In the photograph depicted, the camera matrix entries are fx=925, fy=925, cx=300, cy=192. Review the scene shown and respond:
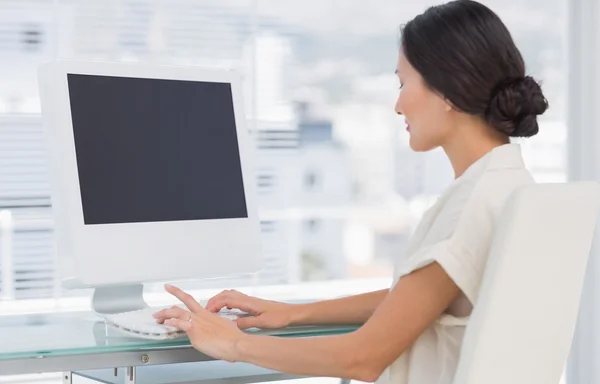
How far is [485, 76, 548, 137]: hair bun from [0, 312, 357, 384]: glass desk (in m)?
0.52

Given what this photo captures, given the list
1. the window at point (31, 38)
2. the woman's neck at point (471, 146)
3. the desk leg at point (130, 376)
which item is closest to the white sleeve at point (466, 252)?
the woman's neck at point (471, 146)

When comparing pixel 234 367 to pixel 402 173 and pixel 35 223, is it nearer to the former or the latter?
pixel 35 223

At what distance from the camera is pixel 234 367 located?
193 cm

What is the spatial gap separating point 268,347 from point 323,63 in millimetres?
3273

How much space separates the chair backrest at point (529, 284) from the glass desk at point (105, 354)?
0.50 m

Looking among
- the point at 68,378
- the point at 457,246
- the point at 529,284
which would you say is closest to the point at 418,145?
the point at 457,246

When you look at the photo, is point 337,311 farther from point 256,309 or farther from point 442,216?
point 442,216

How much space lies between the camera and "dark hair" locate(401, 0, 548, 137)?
148 cm

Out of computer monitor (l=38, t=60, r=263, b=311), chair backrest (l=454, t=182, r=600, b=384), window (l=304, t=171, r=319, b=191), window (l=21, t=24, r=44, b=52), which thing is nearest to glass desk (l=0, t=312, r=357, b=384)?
computer monitor (l=38, t=60, r=263, b=311)

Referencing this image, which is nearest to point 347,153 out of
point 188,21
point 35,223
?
point 188,21

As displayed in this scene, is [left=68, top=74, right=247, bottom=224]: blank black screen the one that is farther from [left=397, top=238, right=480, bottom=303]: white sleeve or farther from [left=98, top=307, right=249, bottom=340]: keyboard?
[left=397, top=238, right=480, bottom=303]: white sleeve

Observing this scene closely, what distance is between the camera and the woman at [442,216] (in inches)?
55.0

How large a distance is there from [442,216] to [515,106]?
21 cm

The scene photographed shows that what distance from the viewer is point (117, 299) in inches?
77.2
